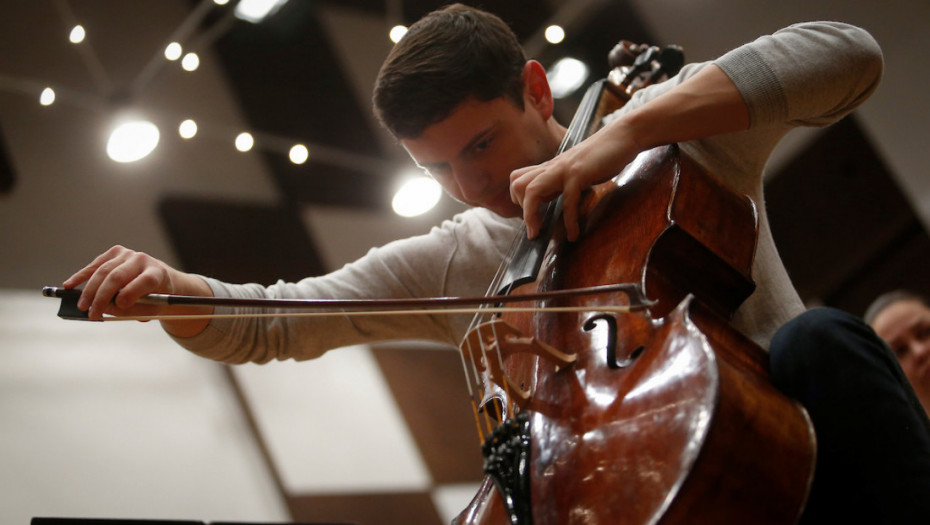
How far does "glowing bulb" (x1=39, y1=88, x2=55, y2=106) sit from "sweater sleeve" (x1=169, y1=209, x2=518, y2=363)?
38.7 inches

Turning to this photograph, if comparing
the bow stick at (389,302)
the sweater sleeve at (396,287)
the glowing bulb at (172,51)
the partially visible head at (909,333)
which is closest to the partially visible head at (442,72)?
the sweater sleeve at (396,287)

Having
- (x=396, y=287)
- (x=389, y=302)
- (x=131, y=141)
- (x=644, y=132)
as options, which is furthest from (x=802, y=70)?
(x=131, y=141)

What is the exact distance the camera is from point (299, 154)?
2189 mm

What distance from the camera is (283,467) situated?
1876 millimetres

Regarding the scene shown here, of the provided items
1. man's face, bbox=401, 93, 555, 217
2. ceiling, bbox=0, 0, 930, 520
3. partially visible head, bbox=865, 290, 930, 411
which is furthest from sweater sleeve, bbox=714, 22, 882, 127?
ceiling, bbox=0, 0, 930, 520

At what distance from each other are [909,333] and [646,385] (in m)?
1.61

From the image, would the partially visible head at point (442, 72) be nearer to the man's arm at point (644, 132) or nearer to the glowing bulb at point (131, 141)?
the man's arm at point (644, 132)

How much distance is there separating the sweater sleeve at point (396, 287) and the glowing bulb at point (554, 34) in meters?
1.29

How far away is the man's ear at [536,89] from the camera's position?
1.22 m

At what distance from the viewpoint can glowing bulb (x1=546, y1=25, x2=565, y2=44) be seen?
2.41 meters

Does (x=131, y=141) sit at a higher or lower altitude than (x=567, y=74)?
higher

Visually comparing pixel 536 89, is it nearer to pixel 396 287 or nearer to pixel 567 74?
pixel 396 287

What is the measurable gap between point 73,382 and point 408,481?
2.95 feet

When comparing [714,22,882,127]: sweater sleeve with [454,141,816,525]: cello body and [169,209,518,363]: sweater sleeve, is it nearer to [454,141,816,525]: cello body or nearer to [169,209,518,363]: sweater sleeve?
[454,141,816,525]: cello body
